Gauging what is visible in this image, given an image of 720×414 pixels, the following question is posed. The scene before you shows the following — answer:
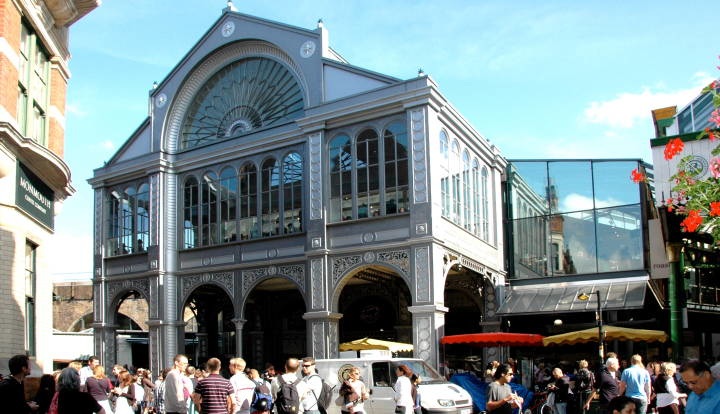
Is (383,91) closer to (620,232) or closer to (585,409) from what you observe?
(620,232)

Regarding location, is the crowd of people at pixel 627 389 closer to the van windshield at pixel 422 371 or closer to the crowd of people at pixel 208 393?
the van windshield at pixel 422 371

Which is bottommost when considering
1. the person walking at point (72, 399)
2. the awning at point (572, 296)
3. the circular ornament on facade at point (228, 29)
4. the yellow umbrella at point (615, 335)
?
the yellow umbrella at point (615, 335)

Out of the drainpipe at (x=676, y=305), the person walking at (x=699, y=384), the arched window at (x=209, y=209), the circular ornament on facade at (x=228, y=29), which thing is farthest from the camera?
the circular ornament on facade at (x=228, y=29)

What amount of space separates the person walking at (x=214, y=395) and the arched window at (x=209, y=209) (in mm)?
20043

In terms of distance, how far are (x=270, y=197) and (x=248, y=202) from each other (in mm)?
1124

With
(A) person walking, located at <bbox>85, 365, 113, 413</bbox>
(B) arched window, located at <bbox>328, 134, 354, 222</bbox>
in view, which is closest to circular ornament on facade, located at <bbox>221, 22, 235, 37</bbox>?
(B) arched window, located at <bbox>328, 134, 354, 222</bbox>

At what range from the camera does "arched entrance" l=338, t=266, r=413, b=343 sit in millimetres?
31234

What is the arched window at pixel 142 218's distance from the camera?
3219cm

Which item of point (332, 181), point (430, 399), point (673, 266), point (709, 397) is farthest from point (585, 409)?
point (332, 181)

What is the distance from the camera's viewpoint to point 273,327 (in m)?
35.0

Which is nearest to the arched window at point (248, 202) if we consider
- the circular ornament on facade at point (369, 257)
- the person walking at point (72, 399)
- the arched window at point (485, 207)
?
the circular ornament on facade at point (369, 257)

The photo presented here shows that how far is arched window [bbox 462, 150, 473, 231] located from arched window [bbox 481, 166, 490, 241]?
155 cm

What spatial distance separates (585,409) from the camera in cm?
1708

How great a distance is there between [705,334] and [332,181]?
17111 mm
